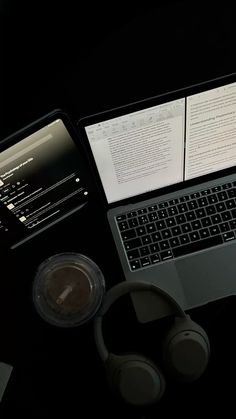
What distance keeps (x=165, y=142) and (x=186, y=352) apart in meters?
0.35

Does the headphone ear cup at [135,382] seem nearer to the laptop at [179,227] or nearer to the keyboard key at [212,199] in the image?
the laptop at [179,227]

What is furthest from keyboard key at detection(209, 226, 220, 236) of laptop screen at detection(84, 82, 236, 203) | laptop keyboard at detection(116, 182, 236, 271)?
laptop screen at detection(84, 82, 236, 203)

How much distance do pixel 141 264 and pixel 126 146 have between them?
0.25 m

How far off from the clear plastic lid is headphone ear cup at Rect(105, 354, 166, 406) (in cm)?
11

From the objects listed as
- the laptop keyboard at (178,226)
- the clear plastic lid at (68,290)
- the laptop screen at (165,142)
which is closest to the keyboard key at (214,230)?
the laptop keyboard at (178,226)

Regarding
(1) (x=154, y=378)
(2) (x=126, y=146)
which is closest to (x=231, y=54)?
(2) (x=126, y=146)

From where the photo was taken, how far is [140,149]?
88 centimetres

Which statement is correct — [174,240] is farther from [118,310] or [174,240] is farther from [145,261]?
[118,310]

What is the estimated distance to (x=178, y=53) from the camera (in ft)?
3.30

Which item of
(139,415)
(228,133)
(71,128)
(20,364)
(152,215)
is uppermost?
(71,128)

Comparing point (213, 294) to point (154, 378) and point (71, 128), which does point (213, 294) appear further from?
point (71, 128)

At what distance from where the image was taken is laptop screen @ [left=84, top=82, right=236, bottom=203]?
79 centimetres

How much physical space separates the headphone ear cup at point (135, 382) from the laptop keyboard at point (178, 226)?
0.18 meters

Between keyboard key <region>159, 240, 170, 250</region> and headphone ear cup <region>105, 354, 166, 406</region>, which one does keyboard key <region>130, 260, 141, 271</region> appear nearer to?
keyboard key <region>159, 240, 170, 250</region>
